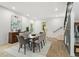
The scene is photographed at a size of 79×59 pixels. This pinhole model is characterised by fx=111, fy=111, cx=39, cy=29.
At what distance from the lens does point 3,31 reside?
6.45 m

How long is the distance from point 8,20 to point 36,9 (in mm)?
1908

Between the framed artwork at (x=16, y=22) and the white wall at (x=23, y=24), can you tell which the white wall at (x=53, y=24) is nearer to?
the white wall at (x=23, y=24)

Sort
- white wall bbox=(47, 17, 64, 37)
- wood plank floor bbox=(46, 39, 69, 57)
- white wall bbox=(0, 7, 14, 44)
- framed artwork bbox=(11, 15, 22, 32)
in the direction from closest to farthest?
wood plank floor bbox=(46, 39, 69, 57) < white wall bbox=(47, 17, 64, 37) < white wall bbox=(0, 7, 14, 44) < framed artwork bbox=(11, 15, 22, 32)

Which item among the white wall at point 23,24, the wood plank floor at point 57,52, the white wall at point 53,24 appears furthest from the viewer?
the white wall at point 53,24

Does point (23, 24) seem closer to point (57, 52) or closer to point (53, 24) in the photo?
point (53, 24)

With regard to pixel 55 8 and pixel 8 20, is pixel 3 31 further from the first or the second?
pixel 55 8

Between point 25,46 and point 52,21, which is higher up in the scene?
point 52,21

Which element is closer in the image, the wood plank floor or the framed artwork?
the wood plank floor

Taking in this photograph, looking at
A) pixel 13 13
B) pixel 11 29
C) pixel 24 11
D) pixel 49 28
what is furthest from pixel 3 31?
pixel 49 28

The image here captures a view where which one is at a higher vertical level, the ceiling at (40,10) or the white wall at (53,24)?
the ceiling at (40,10)

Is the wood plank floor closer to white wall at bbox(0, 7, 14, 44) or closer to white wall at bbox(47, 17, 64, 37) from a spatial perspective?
white wall at bbox(47, 17, 64, 37)

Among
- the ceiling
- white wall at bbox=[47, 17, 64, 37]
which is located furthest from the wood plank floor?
the ceiling

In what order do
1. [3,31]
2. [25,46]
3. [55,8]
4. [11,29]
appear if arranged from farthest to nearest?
[11,29] < [3,31] < [55,8] < [25,46]

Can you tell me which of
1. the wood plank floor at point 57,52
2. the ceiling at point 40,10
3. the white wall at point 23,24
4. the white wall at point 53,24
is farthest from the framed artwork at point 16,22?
the wood plank floor at point 57,52
